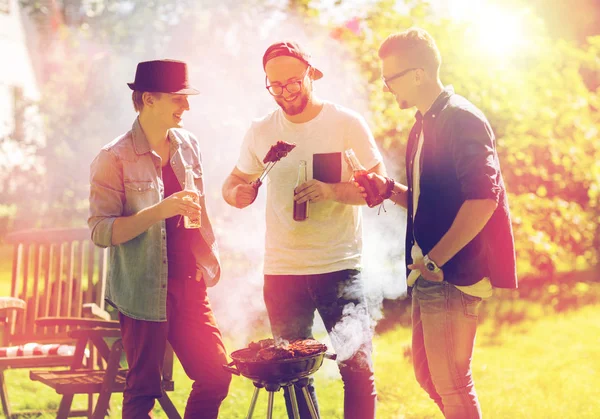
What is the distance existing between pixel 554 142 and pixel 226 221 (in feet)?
11.1

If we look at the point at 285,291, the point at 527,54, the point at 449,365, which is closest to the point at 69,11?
the point at 527,54

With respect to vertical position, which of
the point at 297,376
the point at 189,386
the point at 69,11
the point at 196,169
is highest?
the point at 69,11

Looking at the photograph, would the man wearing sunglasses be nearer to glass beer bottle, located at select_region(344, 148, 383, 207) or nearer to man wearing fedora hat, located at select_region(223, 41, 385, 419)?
glass beer bottle, located at select_region(344, 148, 383, 207)

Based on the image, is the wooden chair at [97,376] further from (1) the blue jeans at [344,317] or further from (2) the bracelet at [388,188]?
(2) the bracelet at [388,188]

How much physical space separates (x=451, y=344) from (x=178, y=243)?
4.65 ft

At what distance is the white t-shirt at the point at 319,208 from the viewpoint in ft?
12.6

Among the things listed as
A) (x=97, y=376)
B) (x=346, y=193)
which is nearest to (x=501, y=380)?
(x=346, y=193)

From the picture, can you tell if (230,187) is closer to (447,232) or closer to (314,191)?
(314,191)

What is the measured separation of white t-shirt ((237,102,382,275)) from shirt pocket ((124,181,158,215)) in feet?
2.16

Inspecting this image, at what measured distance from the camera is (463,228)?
3072 millimetres

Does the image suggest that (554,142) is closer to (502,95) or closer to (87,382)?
(502,95)

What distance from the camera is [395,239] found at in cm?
639

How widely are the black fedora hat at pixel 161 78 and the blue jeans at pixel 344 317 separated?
1.07m

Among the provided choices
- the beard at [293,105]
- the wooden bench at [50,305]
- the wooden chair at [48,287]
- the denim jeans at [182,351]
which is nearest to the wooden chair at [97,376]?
the wooden bench at [50,305]
